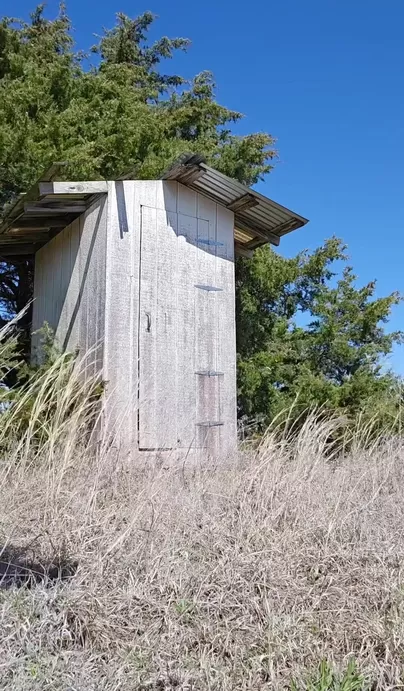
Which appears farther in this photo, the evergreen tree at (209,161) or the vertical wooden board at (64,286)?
the evergreen tree at (209,161)

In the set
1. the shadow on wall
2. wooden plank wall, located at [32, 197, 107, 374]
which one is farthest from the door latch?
the shadow on wall

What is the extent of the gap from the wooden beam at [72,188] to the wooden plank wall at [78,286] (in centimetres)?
15

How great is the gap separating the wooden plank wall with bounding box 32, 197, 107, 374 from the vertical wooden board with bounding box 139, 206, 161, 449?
16.3 inches

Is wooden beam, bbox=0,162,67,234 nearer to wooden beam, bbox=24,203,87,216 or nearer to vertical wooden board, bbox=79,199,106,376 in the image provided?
wooden beam, bbox=24,203,87,216

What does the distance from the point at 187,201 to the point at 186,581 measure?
4750mm

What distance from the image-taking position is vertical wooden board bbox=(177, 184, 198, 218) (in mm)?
6432

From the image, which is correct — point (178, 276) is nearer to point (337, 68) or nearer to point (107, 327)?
point (107, 327)

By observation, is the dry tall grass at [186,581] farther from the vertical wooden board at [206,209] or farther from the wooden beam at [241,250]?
the wooden beam at [241,250]

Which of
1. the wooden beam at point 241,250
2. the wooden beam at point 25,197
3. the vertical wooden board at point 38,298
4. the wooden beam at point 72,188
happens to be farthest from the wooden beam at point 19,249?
the wooden beam at point 241,250

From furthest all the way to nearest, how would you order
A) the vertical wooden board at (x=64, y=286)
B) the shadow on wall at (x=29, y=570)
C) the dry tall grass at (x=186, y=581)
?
the vertical wooden board at (x=64, y=286)
the shadow on wall at (x=29, y=570)
the dry tall grass at (x=186, y=581)

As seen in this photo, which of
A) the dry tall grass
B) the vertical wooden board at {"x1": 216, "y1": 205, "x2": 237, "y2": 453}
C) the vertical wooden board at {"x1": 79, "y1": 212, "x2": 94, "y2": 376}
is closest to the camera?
the dry tall grass

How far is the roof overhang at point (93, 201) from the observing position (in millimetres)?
5900

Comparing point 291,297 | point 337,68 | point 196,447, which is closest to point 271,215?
point 337,68

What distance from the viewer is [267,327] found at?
985 cm
